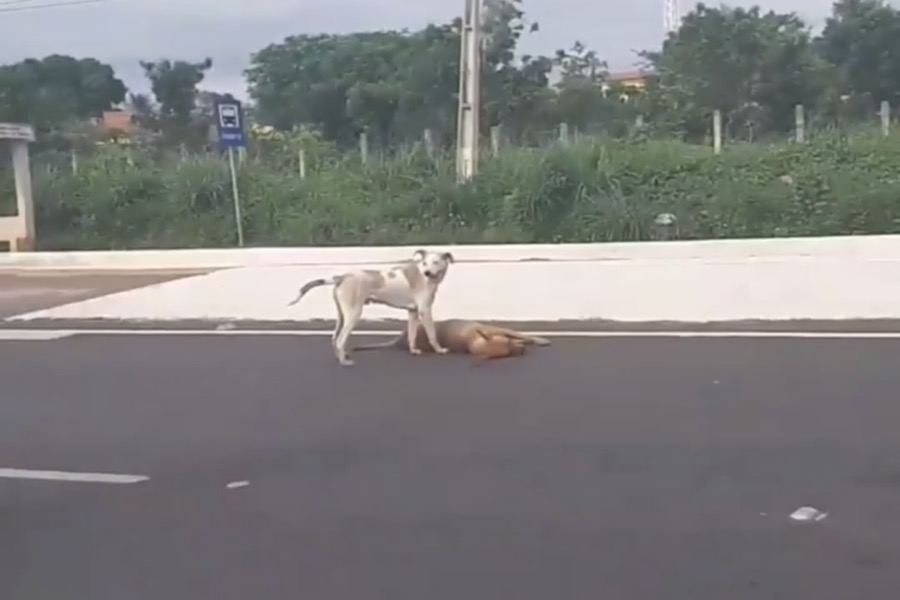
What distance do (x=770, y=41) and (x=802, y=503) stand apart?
1062 inches

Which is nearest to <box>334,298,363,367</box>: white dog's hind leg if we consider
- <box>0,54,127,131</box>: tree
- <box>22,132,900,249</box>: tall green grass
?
<box>22,132,900,249</box>: tall green grass

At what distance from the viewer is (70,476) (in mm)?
7590

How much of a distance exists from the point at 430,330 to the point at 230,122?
11.8 meters

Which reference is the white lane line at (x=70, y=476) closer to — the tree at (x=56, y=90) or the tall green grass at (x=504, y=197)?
the tall green grass at (x=504, y=197)

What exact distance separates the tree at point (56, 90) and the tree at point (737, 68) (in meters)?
15.8

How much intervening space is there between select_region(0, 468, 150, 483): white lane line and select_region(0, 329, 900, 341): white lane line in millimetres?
5632

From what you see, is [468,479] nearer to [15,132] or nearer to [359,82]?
[15,132]

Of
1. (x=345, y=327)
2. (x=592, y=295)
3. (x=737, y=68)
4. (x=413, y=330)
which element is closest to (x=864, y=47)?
(x=737, y=68)

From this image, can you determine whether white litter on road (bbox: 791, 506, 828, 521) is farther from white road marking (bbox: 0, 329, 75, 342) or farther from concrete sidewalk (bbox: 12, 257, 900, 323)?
white road marking (bbox: 0, 329, 75, 342)

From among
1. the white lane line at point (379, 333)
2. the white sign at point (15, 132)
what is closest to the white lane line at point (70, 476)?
the white lane line at point (379, 333)

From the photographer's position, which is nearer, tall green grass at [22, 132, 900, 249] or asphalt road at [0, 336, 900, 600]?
asphalt road at [0, 336, 900, 600]

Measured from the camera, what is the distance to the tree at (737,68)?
3009 centimetres

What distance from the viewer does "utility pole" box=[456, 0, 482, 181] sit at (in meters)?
23.1

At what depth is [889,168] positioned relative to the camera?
862 inches
